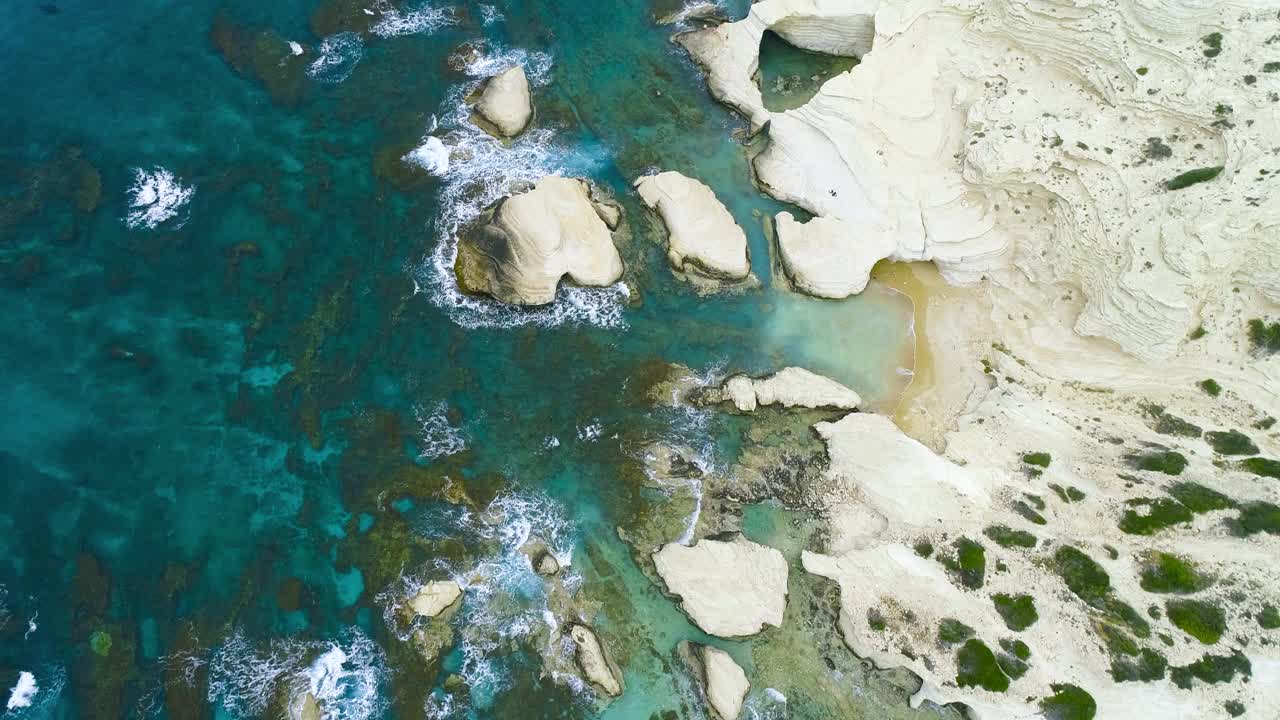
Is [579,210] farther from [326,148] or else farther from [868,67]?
[868,67]

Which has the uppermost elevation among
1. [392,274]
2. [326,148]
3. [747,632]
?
[326,148]

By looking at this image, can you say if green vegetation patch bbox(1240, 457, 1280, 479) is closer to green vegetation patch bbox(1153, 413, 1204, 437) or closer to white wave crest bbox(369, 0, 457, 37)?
green vegetation patch bbox(1153, 413, 1204, 437)

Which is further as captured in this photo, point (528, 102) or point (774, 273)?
point (528, 102)

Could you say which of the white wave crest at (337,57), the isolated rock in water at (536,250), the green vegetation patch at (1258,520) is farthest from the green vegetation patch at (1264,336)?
the white wave crest at (337,57)

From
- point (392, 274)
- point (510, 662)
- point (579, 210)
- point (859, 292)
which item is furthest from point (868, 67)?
point (510, 662)

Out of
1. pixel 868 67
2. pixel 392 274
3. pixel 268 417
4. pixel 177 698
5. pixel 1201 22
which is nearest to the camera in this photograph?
pixel 177 698

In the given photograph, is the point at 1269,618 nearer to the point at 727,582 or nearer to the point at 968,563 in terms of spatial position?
the point at 968,563

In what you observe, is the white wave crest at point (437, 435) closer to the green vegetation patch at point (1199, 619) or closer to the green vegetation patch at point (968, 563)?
the green vegetation patch at point (968, 563)
